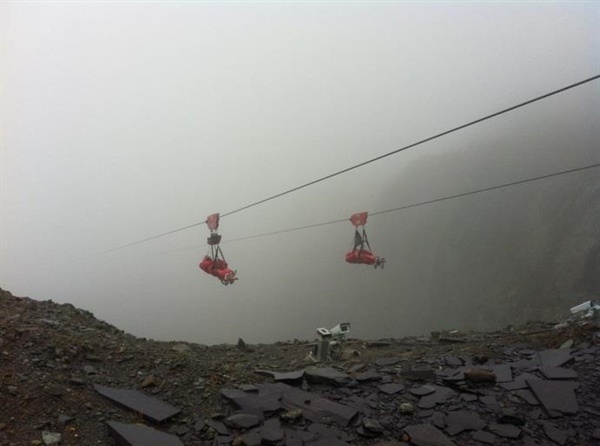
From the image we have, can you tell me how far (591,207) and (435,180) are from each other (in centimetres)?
5132

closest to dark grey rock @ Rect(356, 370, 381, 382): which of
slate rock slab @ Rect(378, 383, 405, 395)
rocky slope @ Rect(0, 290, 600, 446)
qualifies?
rocky slope @ Rect(0, 290, 600, 446)

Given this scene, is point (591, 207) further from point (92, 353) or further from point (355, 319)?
point (92, 353)

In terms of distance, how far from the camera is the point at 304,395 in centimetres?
635

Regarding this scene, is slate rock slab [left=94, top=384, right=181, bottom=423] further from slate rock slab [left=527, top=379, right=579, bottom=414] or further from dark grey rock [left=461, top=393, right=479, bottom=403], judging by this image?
slate rock slab [left=527, top=379, right=579, bottom=414]

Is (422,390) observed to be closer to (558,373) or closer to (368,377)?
(368,377)

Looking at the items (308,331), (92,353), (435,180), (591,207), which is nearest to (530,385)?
(92,353)

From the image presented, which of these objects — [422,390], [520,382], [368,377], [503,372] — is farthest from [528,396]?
[368,377]

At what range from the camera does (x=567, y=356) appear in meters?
7.37

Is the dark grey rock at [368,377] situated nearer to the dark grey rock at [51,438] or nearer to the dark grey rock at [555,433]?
the dark grey rock at [555,433]

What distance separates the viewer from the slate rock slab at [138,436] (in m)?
4.64

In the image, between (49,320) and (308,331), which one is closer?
(49,320)

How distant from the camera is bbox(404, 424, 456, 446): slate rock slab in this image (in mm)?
5032

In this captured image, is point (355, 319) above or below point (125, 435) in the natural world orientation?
below

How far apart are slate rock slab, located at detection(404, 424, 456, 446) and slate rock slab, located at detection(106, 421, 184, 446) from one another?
120 inches
